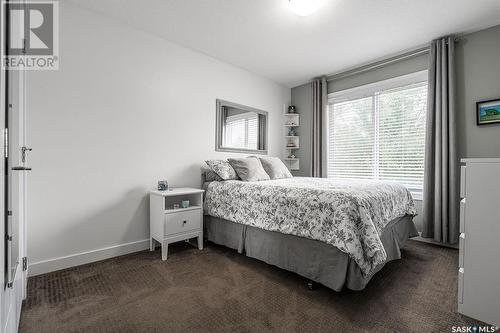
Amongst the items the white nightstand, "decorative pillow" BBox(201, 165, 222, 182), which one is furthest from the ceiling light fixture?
the white nightstand

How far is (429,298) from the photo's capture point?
1.71 metres

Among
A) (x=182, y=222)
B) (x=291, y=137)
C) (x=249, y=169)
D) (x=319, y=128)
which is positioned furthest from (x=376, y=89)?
(x=182, y=222)

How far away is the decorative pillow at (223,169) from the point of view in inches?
114

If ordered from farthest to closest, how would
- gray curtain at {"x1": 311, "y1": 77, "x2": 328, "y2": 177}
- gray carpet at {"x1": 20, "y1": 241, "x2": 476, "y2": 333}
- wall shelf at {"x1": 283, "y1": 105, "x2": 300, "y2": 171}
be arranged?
wall shelf at {"x1": 283, "y1": 105, "x2": 300, "y2": 171} < gray curtain at {"x1": 311, "y1": 77, "x2": 328, "y2": 177} < gray carpet at {"x1": 20, "y1": 241, "x2": 476, "y2": 333}

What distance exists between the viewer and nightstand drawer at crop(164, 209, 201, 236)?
2408mm

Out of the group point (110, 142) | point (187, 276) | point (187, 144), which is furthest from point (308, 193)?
point (110, 142)

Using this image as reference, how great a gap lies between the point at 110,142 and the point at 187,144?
0.88 metres

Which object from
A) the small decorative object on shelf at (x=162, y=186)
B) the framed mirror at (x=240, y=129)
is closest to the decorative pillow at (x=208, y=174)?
the framed mirror at (x=240, y=129)

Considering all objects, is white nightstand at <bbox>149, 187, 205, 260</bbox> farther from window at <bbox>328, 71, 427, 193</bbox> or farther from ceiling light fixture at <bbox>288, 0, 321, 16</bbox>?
window at <bbox>328, 71, 427, 193</bbox>

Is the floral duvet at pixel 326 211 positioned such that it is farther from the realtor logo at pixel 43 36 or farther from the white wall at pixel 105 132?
the realtor logo at pixel 43 36

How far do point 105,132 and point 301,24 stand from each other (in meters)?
2.34

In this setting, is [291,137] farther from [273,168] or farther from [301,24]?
[301,24]

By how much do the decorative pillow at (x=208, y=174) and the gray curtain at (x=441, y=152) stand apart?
8.55ft

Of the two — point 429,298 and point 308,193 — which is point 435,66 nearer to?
point 308,193
